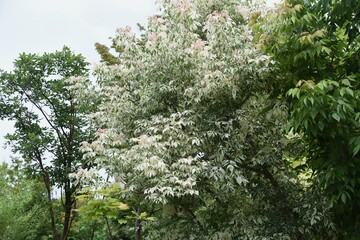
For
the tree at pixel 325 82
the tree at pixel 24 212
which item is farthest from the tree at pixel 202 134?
the tree at pixel 24 212

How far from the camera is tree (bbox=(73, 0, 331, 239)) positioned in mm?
4738

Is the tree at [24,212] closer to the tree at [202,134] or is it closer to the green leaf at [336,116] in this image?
the tree at [202,134]

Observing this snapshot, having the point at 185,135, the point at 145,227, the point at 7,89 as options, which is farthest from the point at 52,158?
the point at 185,135

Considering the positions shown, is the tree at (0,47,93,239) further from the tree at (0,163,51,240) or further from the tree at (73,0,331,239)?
the tree at (73,0,331,239)

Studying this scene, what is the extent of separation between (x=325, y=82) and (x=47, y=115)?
30.4ft

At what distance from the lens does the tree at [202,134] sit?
4.74 m

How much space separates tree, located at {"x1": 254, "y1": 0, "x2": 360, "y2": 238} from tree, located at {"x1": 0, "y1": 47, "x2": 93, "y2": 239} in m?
7.43

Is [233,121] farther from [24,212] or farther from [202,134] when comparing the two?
[24,212]

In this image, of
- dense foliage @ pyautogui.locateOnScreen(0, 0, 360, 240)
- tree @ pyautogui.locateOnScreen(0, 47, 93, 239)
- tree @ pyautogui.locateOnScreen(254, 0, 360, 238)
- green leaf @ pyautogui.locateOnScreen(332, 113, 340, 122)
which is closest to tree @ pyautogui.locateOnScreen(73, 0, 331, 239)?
dense foliage @ pyautogui.locateOnScreen(0, 0, 360, 240)

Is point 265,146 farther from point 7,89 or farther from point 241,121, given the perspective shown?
point 7,89

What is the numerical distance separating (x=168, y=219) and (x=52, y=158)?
630cm

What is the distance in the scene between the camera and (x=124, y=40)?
224 inches

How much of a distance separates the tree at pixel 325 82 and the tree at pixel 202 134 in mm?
377

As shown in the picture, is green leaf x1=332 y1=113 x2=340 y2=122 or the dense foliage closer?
green leaf x1=332 y1=113 x2=340 y2=122
